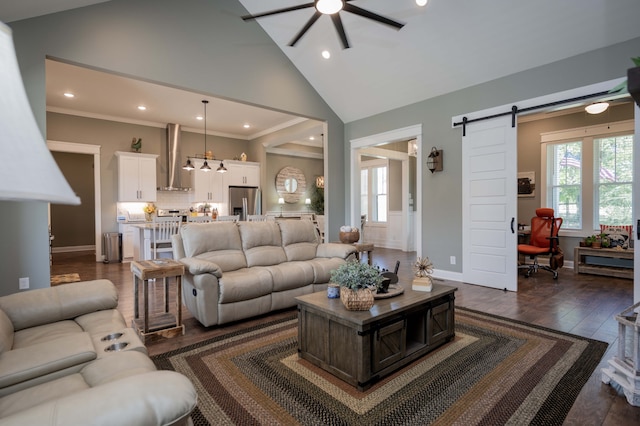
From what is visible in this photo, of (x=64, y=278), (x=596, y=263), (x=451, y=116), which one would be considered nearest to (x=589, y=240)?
(x=596, y=263)

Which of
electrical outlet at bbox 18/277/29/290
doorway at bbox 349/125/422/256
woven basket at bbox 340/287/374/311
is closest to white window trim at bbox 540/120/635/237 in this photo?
doorway at bbox 349/125/422/256

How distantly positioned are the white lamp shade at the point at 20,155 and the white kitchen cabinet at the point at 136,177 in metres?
7.62

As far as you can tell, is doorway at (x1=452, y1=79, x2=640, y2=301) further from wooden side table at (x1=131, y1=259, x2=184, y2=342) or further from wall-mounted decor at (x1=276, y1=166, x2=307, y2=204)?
wall-mounted decor at (x1=276, y1=166, x2=307, y2=204)

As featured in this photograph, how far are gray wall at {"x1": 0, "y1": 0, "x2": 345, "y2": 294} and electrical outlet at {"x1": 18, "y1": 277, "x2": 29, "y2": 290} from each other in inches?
1.3

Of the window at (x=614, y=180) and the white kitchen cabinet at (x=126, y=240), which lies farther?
the white kitchen cabinet at (x=126, y=240)

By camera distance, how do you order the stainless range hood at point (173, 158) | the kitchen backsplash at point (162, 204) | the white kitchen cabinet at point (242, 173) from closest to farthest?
the kitchen backsplash at point (162, 204) → the stainless range hood at point (173, 158) → the white kitchen cabinet at point (242, 173)

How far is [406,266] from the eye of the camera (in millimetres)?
6164

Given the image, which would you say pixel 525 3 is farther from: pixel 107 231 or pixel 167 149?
pixel 107 231

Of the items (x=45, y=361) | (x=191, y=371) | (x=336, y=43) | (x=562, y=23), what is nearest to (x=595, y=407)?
(x=191, y=371)

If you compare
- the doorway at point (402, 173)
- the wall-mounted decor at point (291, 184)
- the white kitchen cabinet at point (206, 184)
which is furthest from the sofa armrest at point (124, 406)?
the wall-mounted decor at point (291, 184)

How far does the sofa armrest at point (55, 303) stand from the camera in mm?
1901

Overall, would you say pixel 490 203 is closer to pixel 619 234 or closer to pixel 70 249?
pixel 619 234

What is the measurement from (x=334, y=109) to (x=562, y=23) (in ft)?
12.0

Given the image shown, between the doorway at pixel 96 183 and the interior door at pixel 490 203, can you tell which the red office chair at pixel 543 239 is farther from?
the doorway at pixel 96 183
